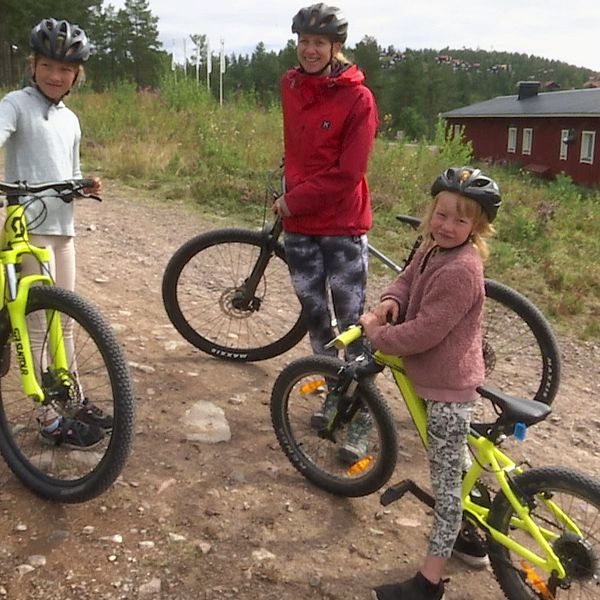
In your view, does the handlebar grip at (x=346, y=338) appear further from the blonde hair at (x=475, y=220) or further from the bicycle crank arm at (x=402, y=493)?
the bicycle crank arm at (x=402, y=493)

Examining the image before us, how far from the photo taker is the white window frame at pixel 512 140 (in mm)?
40688

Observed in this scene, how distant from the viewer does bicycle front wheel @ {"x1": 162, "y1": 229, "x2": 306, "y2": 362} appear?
15.1 feet

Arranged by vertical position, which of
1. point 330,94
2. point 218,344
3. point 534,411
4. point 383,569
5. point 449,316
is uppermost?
point 330,94

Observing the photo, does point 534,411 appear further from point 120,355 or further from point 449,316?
point 120,355

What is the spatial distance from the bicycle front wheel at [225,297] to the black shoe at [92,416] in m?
1.52

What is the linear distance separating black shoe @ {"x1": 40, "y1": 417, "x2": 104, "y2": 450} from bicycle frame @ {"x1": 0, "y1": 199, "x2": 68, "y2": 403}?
310mm

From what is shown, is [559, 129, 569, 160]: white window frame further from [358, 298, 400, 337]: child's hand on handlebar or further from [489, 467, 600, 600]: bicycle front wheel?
[489, 467, 600, 600]: bicycle front wheel

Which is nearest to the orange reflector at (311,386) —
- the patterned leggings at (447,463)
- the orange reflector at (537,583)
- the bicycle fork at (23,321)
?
the patterned leggings at (447,463)

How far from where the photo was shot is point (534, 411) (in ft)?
8.00

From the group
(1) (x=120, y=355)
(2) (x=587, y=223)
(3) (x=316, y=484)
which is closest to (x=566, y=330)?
(3) (x=316, y=484)

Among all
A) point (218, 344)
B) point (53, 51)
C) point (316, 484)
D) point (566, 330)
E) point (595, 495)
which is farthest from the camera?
point (566, 330)

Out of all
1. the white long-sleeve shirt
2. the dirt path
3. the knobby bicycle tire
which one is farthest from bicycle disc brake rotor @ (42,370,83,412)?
the knobby bicycle tire

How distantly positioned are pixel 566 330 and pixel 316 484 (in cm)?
392

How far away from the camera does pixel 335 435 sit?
11.1 feet
